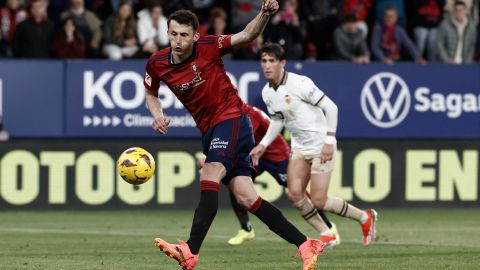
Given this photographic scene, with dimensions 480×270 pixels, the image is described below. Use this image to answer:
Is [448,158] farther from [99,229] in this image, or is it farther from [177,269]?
[177,269]

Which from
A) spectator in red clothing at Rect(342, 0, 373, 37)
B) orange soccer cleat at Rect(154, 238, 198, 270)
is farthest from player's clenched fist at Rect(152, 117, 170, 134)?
spectator in red clothing at Rect(342, 0, 373, 37)

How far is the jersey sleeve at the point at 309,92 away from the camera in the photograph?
13141mm

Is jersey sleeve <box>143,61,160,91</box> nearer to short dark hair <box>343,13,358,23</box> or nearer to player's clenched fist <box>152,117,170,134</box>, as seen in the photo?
player's clenched fist <box>152,117,170,134</box>

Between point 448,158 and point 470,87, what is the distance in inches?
48.9

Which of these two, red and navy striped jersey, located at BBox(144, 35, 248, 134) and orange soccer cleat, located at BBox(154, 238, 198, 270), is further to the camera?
red and navy striped jersey, located at BBox(144, 35, 248, 134)

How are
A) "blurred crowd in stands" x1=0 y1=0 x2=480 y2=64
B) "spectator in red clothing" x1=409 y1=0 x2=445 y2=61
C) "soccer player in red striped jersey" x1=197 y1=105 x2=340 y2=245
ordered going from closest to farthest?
"soccer player in red striped jersey" x1=197 y1=105 x2=340 y2=245, "blurred crowd in stands" x1=0 y1=0 x2=480 y2=64, "spectator in red clothing" x1=409 y1=0 x2=445 y2=61

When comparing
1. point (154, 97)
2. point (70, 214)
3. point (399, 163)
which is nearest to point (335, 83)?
point (399, 163)

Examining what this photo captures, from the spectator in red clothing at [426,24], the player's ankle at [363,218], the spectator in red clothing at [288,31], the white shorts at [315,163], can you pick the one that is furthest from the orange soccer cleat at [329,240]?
the spectator in red clothing at [426,24]

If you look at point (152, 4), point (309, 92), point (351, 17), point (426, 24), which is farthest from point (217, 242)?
point (426, 24)

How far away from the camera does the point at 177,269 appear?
35.1ft

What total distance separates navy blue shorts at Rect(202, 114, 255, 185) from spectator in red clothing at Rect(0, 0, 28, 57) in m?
9.94

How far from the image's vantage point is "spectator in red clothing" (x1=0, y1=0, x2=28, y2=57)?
19.5m

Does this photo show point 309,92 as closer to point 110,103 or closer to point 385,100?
point 110,103

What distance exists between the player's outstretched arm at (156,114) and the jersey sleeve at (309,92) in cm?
295
